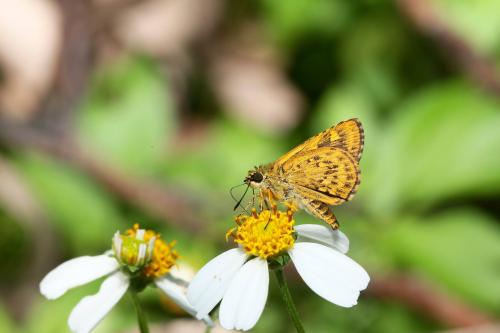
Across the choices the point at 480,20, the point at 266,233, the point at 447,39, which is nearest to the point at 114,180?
the point at 447,39

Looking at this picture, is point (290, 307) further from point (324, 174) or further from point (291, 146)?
point (291, 146)

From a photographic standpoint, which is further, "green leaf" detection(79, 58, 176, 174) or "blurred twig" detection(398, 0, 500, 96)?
"green leaf" detection(79, 58, 176, 174)

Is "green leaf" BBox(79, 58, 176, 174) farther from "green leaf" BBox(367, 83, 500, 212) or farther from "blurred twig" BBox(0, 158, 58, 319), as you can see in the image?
"green leaf" BBox(367, 83, 500, 212)

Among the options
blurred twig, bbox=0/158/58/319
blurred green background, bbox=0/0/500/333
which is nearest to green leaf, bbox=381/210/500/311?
blurred green background, bbox=0/0/500/333

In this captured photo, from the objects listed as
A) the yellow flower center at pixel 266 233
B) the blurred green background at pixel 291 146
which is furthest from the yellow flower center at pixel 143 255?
the blurred green background at pixel 291 146

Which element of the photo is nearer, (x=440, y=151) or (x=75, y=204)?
(x=440, y=151)

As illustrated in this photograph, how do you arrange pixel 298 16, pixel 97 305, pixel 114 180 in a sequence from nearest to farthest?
pixel 97 305
pixel 114 180
pixel 298 16

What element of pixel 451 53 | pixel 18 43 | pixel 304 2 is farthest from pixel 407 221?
pixel 18 43
